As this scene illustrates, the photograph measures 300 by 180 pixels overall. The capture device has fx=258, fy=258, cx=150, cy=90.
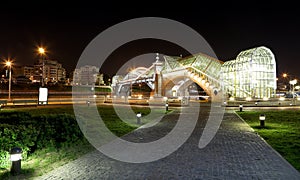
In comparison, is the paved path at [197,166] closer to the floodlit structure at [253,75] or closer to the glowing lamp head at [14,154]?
the glowing lamp head at [14,154]

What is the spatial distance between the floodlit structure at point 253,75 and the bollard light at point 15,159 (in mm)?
46989

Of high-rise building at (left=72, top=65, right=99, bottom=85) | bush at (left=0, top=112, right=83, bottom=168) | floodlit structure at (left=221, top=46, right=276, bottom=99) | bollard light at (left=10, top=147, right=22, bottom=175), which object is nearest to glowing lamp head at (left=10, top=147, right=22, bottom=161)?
bollard light at (left=10, top=147, right=22, bottom=175)

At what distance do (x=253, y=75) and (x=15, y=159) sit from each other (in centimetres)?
5001

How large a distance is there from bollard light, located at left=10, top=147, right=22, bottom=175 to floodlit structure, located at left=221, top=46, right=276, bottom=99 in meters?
47.0

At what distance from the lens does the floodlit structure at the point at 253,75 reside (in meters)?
50.3

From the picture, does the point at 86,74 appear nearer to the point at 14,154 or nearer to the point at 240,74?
the point at 240,74

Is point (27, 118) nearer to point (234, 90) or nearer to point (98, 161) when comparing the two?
point (98, 161)

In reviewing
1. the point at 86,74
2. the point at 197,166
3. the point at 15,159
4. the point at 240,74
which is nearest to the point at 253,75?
the point at 240,74

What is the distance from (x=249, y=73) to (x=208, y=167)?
47.6m

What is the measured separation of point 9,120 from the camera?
8742mm

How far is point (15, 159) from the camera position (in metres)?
6.20

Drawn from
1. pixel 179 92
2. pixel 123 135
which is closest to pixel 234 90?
pixel 179 92

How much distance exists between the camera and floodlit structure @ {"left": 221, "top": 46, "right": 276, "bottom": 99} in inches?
1982

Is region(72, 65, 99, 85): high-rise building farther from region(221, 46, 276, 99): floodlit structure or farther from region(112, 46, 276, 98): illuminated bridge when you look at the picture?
region(221, 46, 276, 99): floodlit structure
